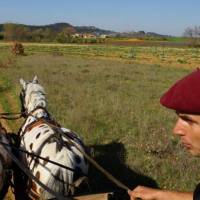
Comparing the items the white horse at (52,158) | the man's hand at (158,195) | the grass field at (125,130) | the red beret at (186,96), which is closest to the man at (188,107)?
the red beret at (186,96)

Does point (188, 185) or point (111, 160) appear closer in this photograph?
point (188, 185)

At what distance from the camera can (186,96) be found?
2145 mm

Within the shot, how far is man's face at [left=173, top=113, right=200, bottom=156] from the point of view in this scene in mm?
2196

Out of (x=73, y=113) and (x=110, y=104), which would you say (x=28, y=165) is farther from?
(x=110, y=104)

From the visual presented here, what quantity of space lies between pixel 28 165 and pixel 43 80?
17.0 m

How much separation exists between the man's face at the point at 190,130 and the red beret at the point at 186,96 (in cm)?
5

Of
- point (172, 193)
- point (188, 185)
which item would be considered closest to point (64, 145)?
point (188, 185)

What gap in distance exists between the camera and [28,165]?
5.97 meters

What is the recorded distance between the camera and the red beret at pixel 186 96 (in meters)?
2.12

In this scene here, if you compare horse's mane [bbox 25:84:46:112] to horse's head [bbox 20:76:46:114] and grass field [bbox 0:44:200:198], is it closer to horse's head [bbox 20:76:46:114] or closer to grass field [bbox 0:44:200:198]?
horse's head [bbox 20:76:46:114]

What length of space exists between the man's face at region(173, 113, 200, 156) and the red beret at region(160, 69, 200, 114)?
0.15 ft

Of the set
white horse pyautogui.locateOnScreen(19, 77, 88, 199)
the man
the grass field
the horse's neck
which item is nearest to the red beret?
the man

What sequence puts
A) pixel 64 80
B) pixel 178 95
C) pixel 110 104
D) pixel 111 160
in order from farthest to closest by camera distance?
pixel 64 80 → pixel 110 104 → pixel 111 160 → pixel 178 95

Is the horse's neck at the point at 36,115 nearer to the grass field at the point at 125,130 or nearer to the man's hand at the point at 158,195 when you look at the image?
the grass field at the point at 125,130
